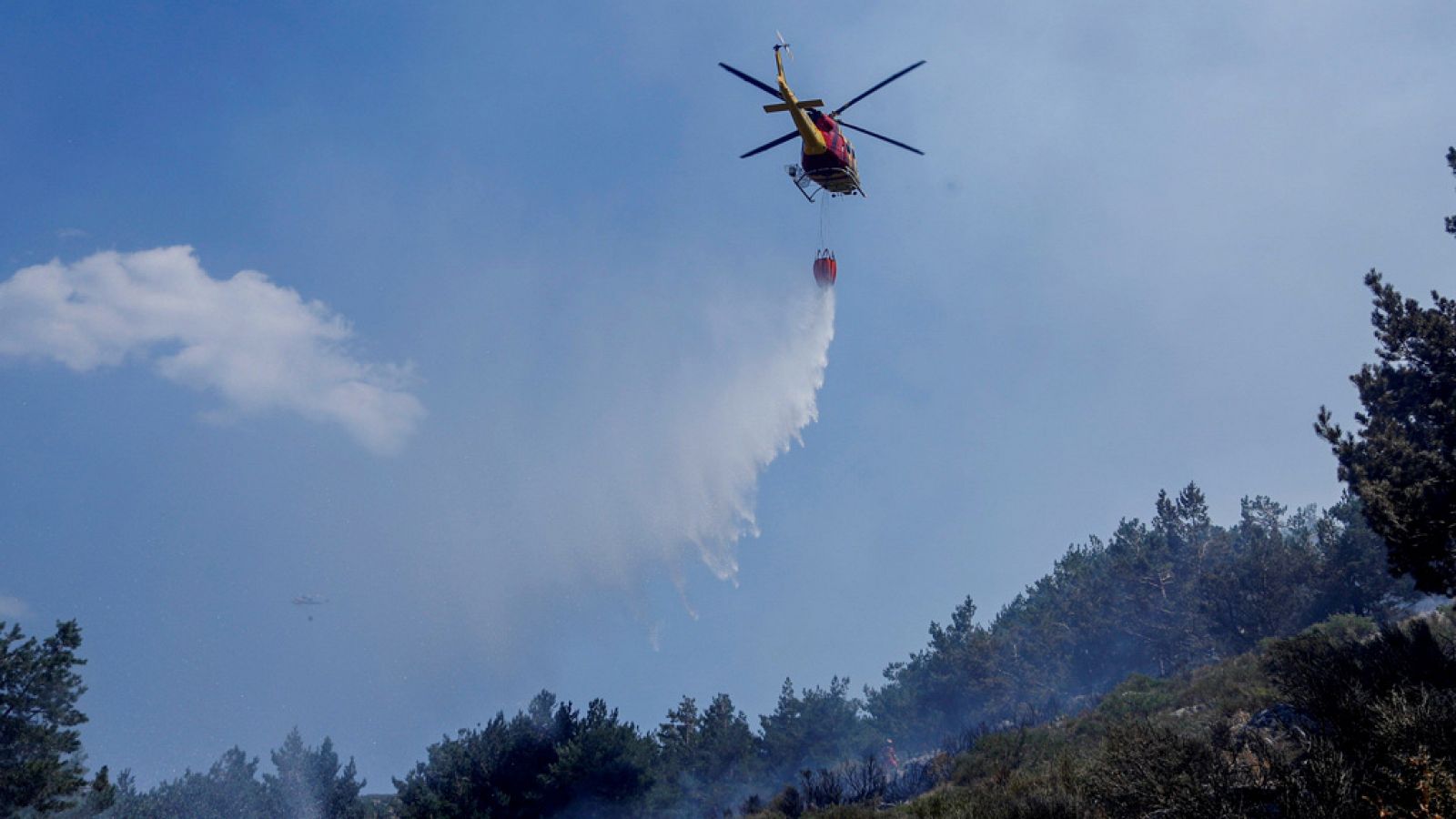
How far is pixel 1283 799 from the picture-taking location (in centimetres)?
1172

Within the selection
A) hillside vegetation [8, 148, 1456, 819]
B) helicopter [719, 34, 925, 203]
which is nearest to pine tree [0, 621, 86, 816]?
hillside vegetation [8, 148, 1456, 819]

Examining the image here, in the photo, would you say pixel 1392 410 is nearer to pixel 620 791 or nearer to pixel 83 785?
pixel 620 791

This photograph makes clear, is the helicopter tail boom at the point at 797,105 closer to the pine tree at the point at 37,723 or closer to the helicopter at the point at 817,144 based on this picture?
the helicopter at the point at 817,144

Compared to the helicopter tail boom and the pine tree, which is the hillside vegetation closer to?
the pine tree

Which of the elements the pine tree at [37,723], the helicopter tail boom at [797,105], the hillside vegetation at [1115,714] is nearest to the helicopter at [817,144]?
the helicopter tail boom at [797,105]

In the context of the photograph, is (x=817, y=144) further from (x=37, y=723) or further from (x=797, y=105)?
(x=37, y=723)

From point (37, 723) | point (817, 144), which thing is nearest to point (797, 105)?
point (817, 144)

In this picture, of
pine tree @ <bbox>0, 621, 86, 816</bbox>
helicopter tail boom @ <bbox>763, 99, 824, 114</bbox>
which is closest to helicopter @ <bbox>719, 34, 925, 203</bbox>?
helicopter tail boom @ <bbox>763, 99, 824, 114</bbox>

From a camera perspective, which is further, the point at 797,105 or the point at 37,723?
the point at 37,723

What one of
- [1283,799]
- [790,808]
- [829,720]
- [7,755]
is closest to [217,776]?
[7,755]

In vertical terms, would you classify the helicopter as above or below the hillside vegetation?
above

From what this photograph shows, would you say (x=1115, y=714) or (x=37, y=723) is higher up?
(x=37, y=723)

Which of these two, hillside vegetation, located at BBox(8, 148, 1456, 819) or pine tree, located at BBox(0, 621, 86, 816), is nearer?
hillside vegetation, located at BBox(8, 148, 1456, 819)

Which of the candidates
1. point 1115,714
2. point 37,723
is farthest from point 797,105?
point 37,723
